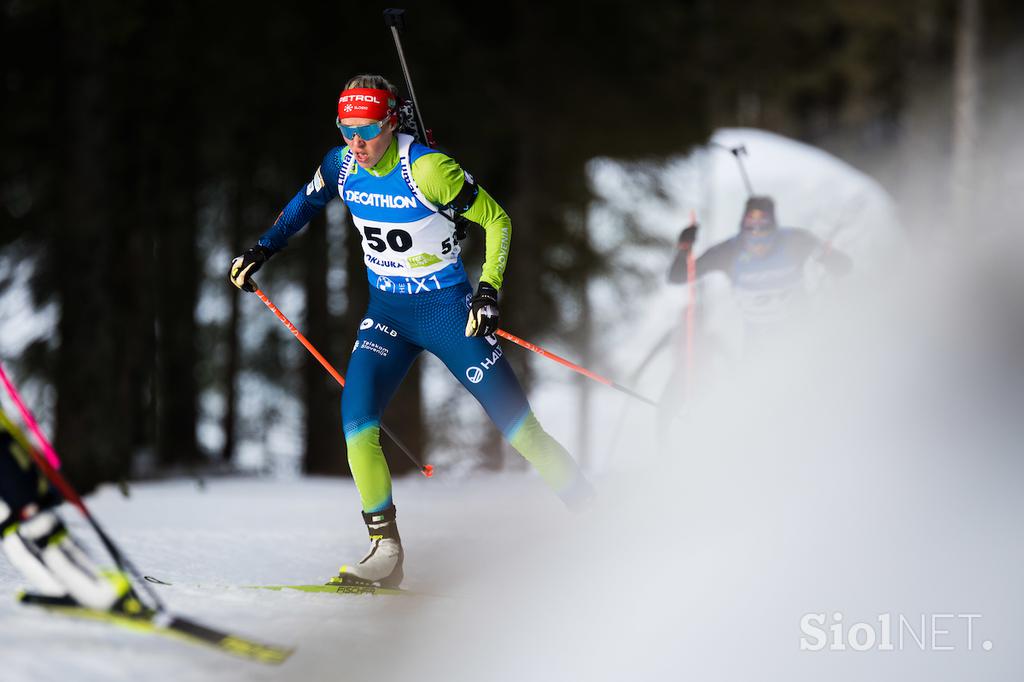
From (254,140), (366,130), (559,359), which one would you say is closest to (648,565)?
(559,359)

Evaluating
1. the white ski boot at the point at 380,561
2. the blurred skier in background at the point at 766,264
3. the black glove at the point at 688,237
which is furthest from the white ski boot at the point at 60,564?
the blurred skier in background at the point at 766,264

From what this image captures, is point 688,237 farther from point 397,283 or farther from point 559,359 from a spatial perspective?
point 397,283

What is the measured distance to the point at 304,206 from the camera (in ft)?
18.0

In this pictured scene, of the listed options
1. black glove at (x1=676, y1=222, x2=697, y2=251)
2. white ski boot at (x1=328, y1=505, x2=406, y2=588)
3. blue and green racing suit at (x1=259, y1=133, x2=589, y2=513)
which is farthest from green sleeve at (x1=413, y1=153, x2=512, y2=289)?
black glove at (x1=676, y1=222, x2=697, y2=251)

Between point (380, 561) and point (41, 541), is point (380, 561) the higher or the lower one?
the higher one

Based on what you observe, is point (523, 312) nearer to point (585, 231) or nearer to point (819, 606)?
point (585, 231)

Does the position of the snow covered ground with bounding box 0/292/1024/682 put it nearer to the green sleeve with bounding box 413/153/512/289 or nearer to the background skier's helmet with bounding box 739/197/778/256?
the green sleeve with bounding box 413/153/512/289

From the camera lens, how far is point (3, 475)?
3.66 m

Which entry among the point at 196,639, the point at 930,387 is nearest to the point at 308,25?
the point at 930,387

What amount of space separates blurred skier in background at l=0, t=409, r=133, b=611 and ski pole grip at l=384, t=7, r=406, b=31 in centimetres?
273

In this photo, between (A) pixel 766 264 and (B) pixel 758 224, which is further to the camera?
(A) pixel 766 264

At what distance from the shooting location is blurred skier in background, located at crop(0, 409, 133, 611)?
3658 millimetres

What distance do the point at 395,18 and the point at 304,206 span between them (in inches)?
39.5

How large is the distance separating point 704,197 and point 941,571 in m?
11.5
